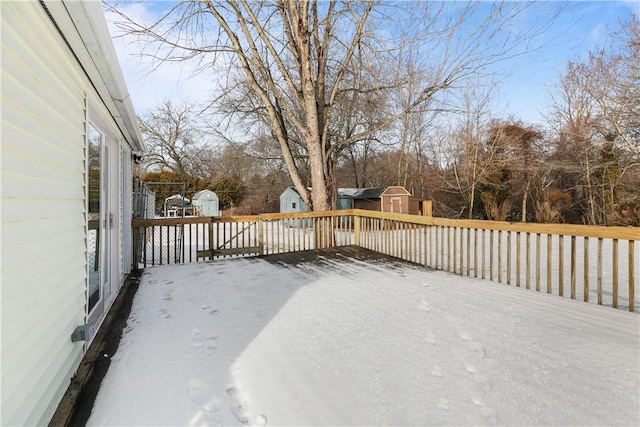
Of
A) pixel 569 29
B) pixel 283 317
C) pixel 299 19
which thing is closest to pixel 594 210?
pixel 569 29

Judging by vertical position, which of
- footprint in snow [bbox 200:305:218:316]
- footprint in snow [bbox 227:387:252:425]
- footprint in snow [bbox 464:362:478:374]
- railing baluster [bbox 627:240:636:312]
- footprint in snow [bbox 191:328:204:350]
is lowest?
footprint in snow [bbox 227:387:252:425]

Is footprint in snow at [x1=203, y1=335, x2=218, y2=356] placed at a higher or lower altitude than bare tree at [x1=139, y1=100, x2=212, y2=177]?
lower

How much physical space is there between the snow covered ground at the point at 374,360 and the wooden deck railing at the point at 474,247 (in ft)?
1.46

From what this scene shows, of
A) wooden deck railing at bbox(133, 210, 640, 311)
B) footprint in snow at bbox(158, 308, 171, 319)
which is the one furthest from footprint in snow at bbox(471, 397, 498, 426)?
footprint in snow at bbox(158, 308, 171, 319)

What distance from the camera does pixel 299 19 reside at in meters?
7.38

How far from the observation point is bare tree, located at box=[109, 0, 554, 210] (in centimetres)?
727

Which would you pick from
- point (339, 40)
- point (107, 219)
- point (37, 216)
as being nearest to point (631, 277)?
point (37, 216)

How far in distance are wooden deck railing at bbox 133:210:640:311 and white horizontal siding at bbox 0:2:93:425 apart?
3605 millimetres

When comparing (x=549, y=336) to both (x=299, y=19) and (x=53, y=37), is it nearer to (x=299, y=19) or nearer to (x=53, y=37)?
(x=53, y=37)

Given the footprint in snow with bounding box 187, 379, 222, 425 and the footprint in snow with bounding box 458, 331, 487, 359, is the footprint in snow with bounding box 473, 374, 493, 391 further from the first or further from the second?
the footprint in snow with bounding box 187, 379, 222, 425

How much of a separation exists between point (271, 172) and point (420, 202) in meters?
8.55

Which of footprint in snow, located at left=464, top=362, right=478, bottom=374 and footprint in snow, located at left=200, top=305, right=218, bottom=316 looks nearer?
footprint in snow, located at left=464, top=362, right=478, bottom=374

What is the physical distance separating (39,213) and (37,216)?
3cm

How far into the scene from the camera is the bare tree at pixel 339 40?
727 cm
